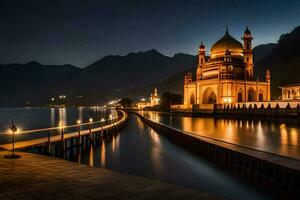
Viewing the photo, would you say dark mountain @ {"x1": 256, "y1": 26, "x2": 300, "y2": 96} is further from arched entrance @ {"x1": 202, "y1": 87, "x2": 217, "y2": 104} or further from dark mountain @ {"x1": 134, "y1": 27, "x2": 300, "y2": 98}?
arched entrance @ {"x1": 202, "y1": 87, "x2": 217, "y2": 104}

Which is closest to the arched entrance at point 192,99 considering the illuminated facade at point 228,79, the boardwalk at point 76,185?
the illuminated facade at point 228,79

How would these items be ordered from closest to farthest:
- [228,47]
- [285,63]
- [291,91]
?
[291,91], [228,47], [285,63]

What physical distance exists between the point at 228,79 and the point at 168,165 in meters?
69.9

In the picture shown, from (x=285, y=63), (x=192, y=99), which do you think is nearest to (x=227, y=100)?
(x=192, y=99)

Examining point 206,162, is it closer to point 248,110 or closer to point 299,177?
point 299,177

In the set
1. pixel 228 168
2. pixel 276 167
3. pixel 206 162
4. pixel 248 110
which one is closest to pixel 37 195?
pixel 276 167

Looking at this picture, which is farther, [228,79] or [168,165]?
[228,79]

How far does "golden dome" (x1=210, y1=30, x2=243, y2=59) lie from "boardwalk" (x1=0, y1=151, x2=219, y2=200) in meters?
87.7

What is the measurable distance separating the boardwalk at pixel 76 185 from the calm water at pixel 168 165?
6056mm

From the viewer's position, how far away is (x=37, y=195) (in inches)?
315

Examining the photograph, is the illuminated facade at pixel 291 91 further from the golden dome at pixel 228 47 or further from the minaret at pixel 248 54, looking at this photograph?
the golden dome at pixel 228 47

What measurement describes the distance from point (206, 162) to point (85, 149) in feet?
36.8

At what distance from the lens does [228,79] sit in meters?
87.8

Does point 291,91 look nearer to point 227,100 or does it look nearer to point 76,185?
point 227,100
